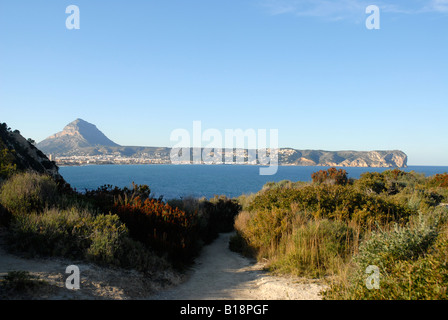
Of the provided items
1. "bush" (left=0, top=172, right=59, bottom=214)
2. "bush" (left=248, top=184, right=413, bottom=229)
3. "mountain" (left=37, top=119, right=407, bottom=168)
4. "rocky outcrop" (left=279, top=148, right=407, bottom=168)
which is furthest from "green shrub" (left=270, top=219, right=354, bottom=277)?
"rocky outcrop" (left=279, top=148, right=407, bottom=168)

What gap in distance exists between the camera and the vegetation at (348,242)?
14.3ft

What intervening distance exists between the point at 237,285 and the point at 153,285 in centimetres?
181

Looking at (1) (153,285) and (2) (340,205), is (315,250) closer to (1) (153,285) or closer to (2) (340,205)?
(2) (340,205)

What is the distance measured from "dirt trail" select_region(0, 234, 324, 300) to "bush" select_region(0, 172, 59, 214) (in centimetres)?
201

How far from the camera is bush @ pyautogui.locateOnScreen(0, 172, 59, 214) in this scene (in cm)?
837

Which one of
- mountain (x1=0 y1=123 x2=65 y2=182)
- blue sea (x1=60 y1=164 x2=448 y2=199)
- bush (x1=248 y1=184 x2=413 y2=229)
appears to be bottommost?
blue sea (x1=60 y1=164 x2=448 y2=199)

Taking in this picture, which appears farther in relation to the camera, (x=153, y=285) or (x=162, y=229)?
(x=162, y=229)

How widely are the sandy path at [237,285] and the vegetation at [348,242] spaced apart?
0.43 m

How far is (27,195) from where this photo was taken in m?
8.63

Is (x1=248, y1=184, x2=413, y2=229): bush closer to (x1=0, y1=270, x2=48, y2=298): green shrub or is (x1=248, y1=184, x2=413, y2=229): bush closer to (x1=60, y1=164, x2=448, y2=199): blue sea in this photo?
(x1=60, y1=164, x2=448, y2=199): blue sea

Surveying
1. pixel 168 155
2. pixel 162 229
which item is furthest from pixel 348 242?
pixel 168 155

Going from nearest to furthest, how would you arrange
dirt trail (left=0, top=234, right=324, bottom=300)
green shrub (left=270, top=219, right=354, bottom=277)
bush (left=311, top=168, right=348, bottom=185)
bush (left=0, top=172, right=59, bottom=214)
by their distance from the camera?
dirt trail (left=0, top=234, right=324, bottom=300) < green shrub (left=270, top=219, right=354, bottom=277) < bush (left=0, top=172, right=59, bottom=214) < bush (left=311, top=168, right=348, bottom=185)

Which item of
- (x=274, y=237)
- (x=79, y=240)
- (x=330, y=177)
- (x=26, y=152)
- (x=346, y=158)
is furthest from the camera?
(x=346, y=158)

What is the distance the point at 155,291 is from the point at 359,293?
12.8 ft
